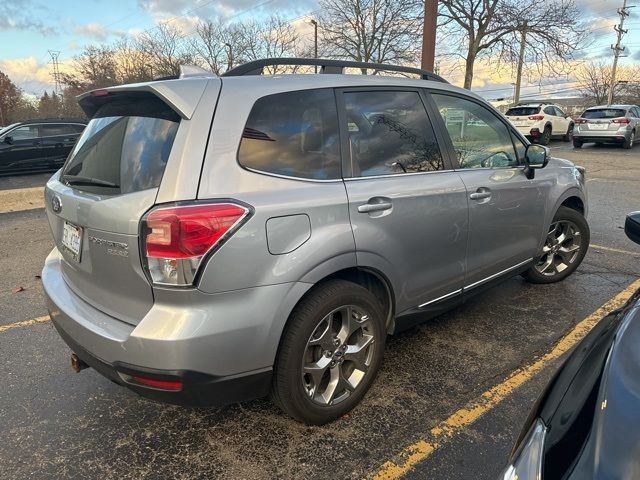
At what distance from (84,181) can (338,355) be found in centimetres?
159

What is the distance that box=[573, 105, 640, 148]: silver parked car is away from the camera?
19016 millimetres

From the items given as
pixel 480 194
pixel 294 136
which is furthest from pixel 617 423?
pixel 480 194

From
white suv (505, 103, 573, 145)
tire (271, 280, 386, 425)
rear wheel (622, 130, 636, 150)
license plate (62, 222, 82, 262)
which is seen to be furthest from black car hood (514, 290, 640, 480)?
rear wheel (622, 130, 636, 150)

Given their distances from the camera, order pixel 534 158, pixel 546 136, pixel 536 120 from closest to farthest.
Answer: pixel 534 158
pixel 536 120
pixel 546 136

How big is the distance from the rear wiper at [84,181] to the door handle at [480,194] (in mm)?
2178

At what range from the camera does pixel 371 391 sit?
2959 millimetres

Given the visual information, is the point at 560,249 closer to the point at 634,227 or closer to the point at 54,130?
the point at 634,227

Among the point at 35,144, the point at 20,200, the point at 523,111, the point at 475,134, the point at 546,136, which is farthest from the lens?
the point at 546,136

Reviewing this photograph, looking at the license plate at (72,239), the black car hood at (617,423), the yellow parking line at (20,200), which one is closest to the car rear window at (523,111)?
the yellow parking line at (20,200)

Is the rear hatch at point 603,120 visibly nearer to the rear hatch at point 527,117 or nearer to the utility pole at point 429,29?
the rear hatch at point 527,117

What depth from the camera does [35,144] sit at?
1352cm

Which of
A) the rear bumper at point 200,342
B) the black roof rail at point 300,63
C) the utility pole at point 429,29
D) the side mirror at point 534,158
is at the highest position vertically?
the utility pole at point 429,29

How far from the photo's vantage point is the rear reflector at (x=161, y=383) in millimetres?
2074

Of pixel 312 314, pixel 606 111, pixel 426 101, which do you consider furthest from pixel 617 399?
pixel 606 111
